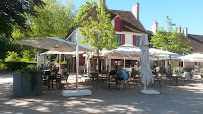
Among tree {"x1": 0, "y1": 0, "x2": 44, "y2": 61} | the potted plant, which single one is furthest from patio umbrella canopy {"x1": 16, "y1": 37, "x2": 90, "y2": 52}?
tree {"x1": 0, "y1": 0, "x2": 44, "y2": 61}

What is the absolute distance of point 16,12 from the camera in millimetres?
10328

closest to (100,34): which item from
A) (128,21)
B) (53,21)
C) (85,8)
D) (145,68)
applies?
(145,68)

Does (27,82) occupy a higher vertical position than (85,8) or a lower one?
lower

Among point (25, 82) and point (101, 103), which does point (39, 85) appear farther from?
point (101, 103)

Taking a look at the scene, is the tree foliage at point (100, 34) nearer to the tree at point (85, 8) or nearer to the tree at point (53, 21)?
the tree at point (53, 21)

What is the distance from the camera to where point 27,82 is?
743 cm

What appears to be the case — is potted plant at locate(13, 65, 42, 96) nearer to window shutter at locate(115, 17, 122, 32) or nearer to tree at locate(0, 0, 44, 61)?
tree at locate(0, 0, 44, 61)

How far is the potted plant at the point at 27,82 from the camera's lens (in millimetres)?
7332

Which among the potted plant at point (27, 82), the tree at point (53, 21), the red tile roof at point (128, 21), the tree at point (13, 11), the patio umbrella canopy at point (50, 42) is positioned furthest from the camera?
the tree at point (53, 21)

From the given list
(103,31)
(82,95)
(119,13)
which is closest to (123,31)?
(119,13)

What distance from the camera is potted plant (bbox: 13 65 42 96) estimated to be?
24.1 ft

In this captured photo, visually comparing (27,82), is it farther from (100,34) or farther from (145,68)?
(100,34)

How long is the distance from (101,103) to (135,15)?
24202 millimetres

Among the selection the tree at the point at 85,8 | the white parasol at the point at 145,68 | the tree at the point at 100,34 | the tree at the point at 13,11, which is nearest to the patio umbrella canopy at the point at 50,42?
the tree at the point at 13,11
